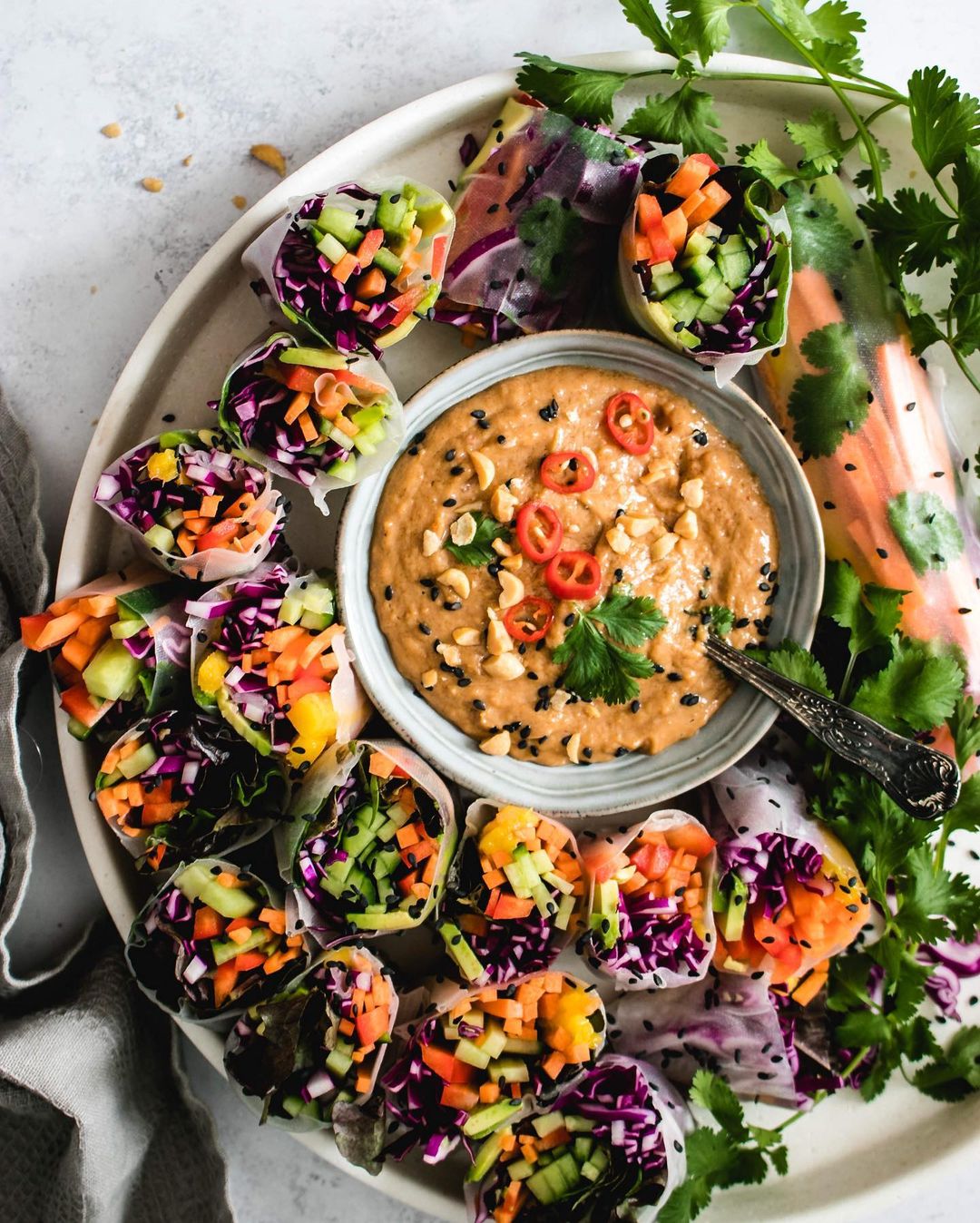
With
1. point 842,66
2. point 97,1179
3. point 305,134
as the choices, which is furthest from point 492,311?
point 97,1179

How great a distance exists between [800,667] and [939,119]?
4.95ft

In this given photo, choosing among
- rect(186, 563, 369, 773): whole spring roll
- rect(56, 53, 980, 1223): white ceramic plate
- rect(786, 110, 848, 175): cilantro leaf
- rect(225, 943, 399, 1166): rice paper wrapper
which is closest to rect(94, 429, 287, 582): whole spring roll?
rect(186, 563, 369, 773): whole spring roll

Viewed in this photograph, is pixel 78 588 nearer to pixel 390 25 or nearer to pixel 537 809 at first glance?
pixel 537 809

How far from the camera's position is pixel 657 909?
2.81m

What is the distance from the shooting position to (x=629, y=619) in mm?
2721

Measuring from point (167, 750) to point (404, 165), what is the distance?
178cm

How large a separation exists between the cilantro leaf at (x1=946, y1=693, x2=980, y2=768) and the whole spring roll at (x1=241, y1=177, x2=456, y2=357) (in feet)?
6.05

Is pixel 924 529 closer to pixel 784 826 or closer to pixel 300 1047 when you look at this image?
pixel 784 826

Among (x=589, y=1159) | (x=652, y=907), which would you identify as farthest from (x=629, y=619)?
(x=589, y=1159)

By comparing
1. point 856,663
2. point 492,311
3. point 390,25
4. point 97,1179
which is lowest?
point 97,1179

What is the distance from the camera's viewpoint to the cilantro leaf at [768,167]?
2.72m

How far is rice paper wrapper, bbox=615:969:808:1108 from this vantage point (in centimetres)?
293

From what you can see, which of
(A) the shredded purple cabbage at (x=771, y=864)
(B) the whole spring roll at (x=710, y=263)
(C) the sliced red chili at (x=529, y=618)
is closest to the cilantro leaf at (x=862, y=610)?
(A) the shredded purple cabbage at (x=771, y=864)

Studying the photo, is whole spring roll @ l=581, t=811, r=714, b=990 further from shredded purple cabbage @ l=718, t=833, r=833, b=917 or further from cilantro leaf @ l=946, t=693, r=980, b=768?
cilantro leaf @ l=946, t=693, r=980, b=768
